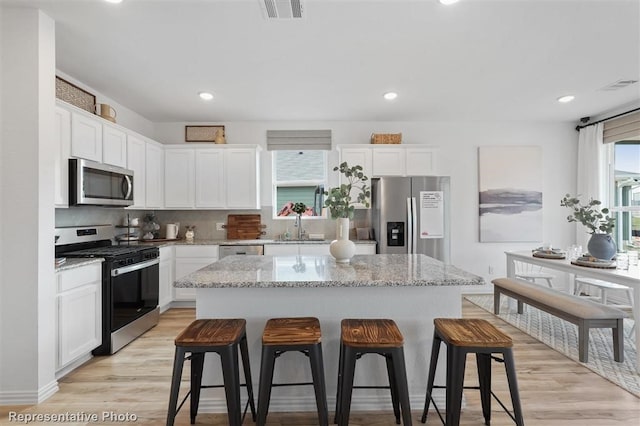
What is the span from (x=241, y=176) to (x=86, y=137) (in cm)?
189

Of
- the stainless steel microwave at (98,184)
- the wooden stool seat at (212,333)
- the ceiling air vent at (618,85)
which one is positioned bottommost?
the wooden stool seat at (212,333)

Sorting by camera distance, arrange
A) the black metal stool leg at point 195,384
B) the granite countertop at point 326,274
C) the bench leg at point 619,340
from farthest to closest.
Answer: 1. the bench leg at point 619,340
2. the black metal stool leg at point 195,384
3. the granite countertop at point 326,274

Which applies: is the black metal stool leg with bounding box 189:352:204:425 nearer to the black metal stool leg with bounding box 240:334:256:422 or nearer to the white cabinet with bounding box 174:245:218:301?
the black metal stool leg with bounding box 240:334:256:422

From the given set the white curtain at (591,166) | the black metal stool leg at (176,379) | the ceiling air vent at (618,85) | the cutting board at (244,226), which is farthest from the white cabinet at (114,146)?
the white curtain at (591,166)

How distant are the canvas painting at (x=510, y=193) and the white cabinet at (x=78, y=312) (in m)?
4.85

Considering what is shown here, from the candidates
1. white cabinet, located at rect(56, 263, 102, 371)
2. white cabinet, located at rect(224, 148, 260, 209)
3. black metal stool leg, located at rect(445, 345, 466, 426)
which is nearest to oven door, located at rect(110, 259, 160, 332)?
white cabinet, located at rect(56, 263, 102, 371)

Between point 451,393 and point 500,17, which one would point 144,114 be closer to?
point 500,17

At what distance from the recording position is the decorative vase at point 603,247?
3.05 m

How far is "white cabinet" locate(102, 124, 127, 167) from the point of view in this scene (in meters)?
3.24

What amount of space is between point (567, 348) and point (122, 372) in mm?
3774

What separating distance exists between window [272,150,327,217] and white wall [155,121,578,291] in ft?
0.63

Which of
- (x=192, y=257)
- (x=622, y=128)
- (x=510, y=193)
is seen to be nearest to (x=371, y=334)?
(x=192, y=257)

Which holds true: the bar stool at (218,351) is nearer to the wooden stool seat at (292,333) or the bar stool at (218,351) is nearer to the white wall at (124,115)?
the wooden stool seat at (292,333)

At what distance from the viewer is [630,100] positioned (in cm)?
405
